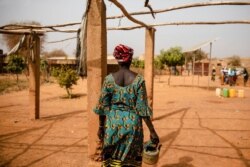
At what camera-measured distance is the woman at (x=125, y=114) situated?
268 cm

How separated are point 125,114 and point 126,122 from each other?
0.29 ft

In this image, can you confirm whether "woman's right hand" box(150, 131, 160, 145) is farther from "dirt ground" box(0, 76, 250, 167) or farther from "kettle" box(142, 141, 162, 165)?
"dirt ground" box(0, 76, 250, 167)

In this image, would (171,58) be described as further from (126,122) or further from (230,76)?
(126,122)

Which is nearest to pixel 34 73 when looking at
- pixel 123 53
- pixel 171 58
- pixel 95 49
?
pixel 95 49

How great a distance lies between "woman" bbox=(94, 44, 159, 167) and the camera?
2682mm

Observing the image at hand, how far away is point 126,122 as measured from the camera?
2.68m

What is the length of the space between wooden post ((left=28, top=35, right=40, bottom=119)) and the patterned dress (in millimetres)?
5936

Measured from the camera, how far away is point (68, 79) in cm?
1420

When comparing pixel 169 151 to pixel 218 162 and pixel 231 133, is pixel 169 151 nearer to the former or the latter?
pixel 218 162

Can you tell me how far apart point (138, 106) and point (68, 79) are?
39.3 feet

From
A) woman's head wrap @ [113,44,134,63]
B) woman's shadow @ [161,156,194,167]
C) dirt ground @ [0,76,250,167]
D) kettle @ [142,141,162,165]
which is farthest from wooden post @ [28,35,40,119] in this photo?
kettle @ [142,141,162,165]

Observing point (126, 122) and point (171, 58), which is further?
point (171, 58)

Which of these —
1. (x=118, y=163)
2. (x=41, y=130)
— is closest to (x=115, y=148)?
(x=118, y=163)

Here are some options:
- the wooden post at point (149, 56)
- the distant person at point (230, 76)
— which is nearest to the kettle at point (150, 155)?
the wooden post at point (149, 56)
